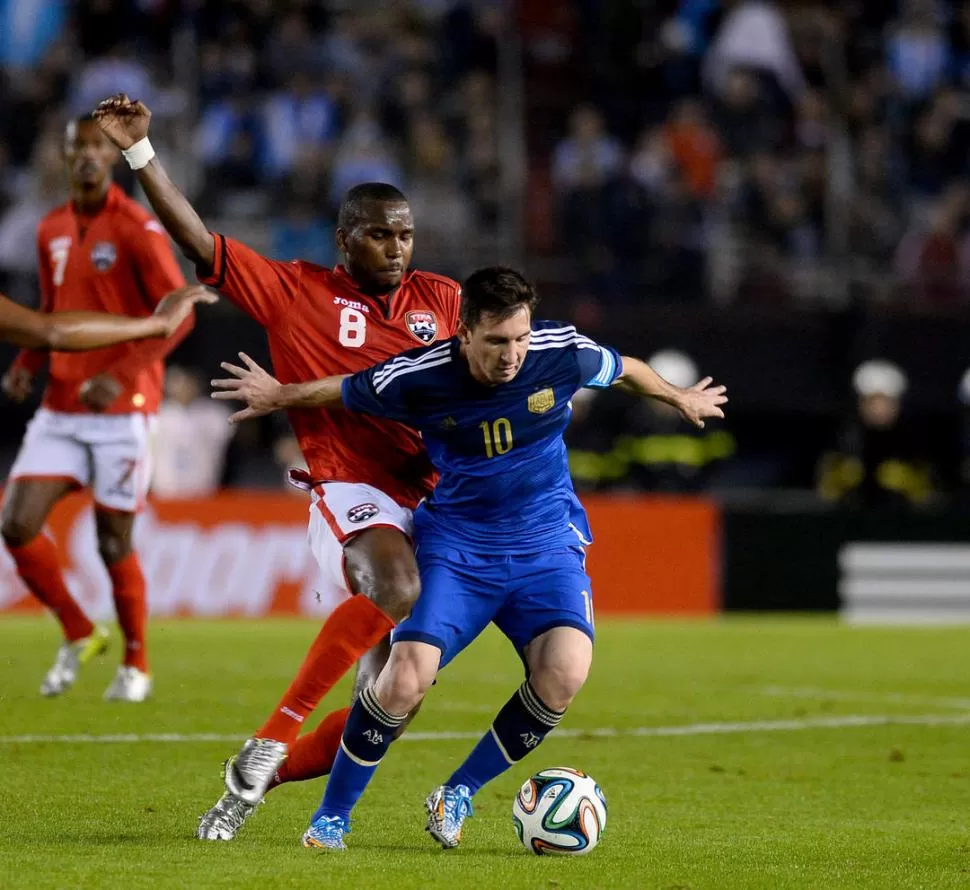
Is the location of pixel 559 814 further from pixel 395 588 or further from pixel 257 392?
pixel 257 392

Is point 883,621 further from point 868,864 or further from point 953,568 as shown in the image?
point 868,864

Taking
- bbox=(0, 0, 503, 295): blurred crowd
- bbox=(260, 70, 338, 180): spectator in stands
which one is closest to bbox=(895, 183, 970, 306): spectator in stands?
bbox=(0, 0, 503, 295): blurred crowd

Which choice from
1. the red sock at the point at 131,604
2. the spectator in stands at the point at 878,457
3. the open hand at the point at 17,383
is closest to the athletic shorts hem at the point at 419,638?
the red sock at the point at 131,604

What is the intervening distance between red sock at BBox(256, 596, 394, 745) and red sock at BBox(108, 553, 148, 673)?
387 cm

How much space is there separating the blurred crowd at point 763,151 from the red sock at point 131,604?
883cm

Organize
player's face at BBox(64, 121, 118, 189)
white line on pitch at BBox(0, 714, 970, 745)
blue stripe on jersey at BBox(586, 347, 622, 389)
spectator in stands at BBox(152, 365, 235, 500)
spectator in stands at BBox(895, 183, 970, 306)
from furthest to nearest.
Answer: spectator in stands at BBox(895, 183, 970, 306) → spectator in stands at BBox(152, 365, 235, 500) → player's face at BBox(64, 121, 118, 189) → white line on pitch at BBox(0, 714, 970, 745) → blue stripe on jersey at BBox(586, 347, 622, 389)

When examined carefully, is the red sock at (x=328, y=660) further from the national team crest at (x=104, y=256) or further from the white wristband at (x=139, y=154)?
the national team crest at (x=104, y=256)

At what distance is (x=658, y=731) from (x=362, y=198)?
12.2 ft

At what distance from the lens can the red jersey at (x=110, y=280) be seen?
Answer: 9.51m

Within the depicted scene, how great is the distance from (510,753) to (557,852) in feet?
1.27

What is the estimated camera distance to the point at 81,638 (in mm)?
10055

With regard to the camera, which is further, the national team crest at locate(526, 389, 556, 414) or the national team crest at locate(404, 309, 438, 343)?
the national team crest at locate(404, 309, 438, 343)

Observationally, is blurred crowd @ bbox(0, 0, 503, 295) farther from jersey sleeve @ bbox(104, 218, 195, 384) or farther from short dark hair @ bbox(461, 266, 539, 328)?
short dark hair @ bbox(461, 266, 539, 328)

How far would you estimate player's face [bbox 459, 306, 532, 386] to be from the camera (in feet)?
19.2
